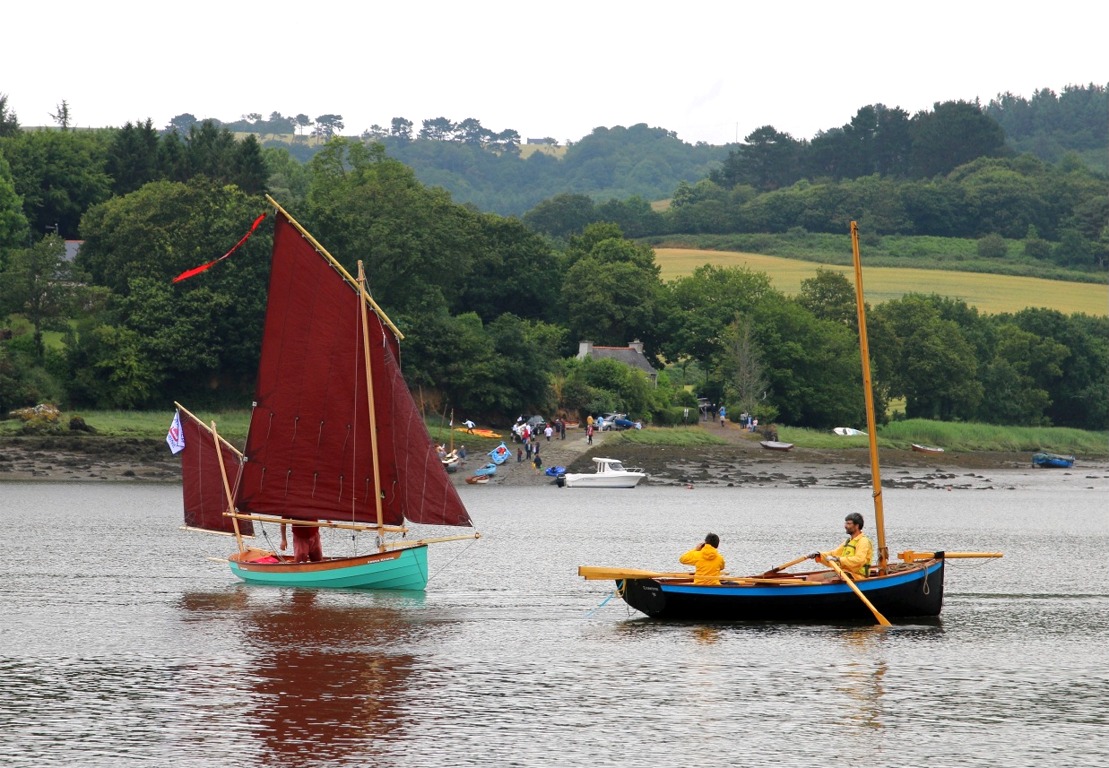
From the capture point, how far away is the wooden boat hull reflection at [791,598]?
35.4m

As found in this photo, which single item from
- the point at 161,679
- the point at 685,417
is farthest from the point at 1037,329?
the point at 161,679

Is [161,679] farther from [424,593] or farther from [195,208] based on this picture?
[195,208]

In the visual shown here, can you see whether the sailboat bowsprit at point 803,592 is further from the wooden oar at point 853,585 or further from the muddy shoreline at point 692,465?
the muddy shoreline at point 692,465

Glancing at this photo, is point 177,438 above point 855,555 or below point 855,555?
above

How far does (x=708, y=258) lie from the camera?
633ft

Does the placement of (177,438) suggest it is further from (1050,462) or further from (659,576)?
(1050,462)

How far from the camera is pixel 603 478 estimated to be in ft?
307

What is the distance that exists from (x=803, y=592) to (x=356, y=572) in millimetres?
12276

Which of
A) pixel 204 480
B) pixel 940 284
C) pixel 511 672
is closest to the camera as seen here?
pixel 511 672

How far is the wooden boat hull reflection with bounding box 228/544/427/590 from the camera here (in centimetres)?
4088

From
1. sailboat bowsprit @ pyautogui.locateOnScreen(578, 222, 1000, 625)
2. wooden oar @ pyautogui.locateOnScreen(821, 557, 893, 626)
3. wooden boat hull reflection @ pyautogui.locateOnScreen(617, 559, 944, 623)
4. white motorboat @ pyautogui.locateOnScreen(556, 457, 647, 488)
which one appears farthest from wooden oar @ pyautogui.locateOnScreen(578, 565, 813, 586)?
white motorboat @ pyautogui.locateOnScreen(556, 457, 647, 488)

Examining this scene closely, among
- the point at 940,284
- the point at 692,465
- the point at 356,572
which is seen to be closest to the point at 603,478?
the point at 692,465

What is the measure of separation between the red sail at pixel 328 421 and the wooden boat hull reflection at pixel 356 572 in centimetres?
109

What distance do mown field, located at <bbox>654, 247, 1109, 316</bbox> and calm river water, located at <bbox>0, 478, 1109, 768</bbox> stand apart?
123m
